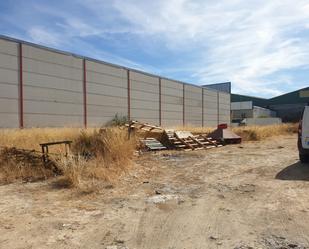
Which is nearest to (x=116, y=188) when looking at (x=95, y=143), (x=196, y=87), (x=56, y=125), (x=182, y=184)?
(x=182, y=184)

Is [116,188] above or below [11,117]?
below

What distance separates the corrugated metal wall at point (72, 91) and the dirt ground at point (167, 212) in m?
15.6

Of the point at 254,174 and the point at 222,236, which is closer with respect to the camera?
the point at 222,236

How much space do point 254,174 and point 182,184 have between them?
222 centimetres

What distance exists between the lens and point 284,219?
612cm

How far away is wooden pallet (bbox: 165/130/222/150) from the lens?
1789cm

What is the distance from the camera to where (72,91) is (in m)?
28.3

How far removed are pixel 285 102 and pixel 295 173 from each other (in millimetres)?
79774

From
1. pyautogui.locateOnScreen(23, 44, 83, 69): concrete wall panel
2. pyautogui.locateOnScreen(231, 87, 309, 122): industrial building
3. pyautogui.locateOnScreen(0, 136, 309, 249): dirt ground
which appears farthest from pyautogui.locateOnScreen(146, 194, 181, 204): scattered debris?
pyautogui.locateOnScreen(231, 87, 309, 122): industrial building

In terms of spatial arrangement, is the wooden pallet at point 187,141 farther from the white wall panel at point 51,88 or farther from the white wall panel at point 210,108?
the white wall panel at point 210,108

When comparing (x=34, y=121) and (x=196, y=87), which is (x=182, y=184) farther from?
(x=196, y=87)

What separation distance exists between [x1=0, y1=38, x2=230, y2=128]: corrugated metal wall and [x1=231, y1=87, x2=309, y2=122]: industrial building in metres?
46.5

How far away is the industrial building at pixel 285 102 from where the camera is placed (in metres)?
82.1


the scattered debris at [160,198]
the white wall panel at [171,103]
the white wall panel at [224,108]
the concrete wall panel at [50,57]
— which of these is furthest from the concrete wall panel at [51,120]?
the white wall panel at [224,108]
